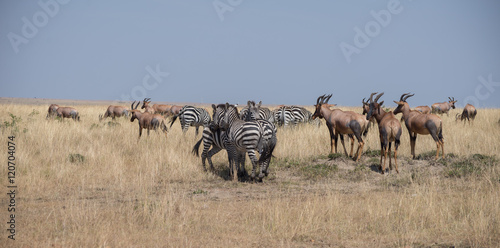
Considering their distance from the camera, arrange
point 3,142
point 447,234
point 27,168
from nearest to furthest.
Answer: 1. point 447,234
2. point 27,168
3. point 3,142

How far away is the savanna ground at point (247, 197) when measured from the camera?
6938 mm

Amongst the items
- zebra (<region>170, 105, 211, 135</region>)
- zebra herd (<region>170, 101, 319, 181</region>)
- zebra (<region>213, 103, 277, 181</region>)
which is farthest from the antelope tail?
zebra (<region>213, 103, 277, 181</region>)

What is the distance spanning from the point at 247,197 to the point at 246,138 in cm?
168

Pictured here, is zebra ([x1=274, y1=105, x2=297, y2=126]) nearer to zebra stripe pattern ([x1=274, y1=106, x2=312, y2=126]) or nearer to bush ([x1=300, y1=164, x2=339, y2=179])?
zebra stripe pattern ([x1=274, y1=106, x2=312, y2=126])

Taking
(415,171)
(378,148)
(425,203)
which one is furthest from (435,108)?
(425,203)

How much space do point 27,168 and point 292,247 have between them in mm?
7881

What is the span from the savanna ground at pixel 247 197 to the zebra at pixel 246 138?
514mm

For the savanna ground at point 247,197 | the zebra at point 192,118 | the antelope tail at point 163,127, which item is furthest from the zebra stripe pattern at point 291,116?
the antelope tail at point 163,127

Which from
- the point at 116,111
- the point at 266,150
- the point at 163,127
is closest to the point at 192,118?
the point at 163,127

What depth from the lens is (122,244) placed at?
21.6 feet

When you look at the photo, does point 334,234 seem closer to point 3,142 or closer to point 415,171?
point 415,171

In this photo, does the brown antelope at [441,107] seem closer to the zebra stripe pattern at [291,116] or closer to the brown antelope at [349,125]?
the zebra stripe pattern at [291,116]

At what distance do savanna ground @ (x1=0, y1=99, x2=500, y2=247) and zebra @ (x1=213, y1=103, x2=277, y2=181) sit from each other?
51cm

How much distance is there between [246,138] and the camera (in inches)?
437
